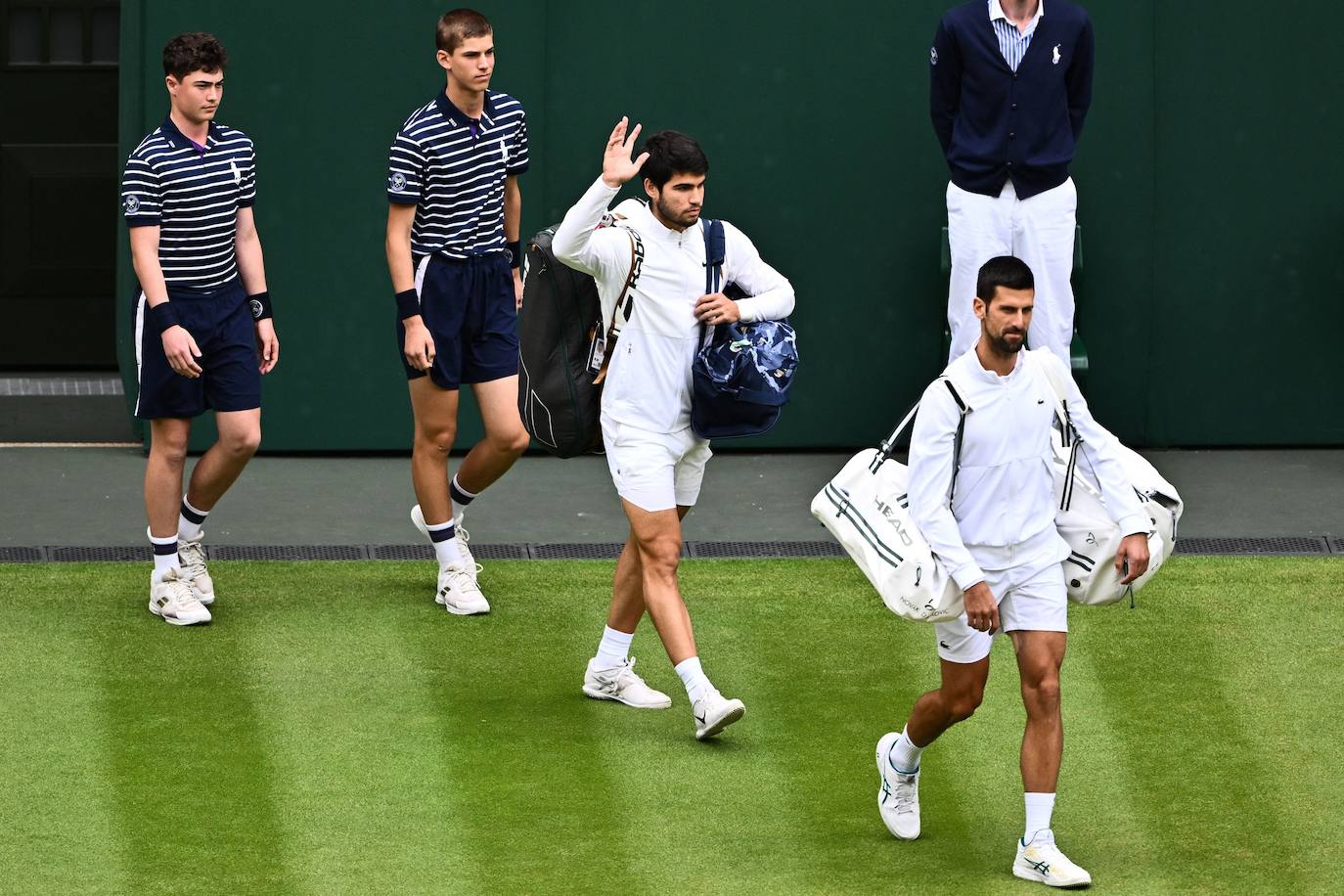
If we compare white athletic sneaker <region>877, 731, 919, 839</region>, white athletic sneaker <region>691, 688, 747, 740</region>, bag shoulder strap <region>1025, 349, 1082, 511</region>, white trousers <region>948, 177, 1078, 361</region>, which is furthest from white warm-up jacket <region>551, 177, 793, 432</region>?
white trousers <region>948, 177, 1078, 361</region>

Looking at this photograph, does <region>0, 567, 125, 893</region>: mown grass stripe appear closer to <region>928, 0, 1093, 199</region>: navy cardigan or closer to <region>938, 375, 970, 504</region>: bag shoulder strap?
<region>938, 375, 970, 504</region>: bag shoulder strap

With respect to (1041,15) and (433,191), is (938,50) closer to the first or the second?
(1041,15)

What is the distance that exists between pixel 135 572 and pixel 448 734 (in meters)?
2.49

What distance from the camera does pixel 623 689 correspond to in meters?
7.48

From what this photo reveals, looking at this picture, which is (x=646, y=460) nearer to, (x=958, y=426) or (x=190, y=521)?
(x=958, y=426)

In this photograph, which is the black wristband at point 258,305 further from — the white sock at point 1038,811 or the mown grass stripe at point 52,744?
the white sock at point 1038,811

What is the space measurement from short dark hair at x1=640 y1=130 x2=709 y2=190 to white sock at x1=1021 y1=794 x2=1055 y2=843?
221 centimetres

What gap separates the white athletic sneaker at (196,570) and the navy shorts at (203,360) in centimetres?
53

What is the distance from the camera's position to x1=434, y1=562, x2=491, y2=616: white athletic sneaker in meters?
8.53

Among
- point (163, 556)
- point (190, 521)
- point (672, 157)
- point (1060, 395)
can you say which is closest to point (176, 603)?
point (163, 556)

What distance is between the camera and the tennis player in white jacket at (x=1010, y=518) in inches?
230

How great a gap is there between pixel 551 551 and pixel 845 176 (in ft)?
9.32

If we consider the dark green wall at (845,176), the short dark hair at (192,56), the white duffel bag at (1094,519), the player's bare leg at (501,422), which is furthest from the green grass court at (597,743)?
the dark green wall at (845,176)

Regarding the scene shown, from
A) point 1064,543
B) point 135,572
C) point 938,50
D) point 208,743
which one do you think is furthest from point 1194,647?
point 135,572
